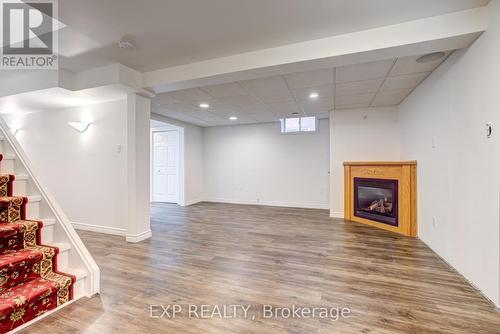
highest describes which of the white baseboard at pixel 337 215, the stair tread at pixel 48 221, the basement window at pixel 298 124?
the basement window at pixel 298 124

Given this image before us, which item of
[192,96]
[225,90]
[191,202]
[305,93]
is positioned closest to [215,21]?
[225,90]

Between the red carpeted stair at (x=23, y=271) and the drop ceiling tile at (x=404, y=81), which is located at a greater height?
the drop ceiling tile at (x=404, y=81)

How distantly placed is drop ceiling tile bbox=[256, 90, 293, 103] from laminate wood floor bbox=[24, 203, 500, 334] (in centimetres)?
234

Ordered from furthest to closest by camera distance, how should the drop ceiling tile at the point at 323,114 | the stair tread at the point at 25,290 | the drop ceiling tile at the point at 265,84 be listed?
1. the drop ceiling tile at the point at 323,114
2. the drop ceiling tile at the point at 265,84
3. the stair tread at the point at 25,290

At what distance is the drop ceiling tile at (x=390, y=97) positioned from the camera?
12.2ft

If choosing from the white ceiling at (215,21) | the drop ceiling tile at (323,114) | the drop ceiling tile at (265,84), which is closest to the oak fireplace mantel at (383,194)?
the drop ceiling tile at (323,114)

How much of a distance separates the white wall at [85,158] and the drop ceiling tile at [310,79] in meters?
2.63

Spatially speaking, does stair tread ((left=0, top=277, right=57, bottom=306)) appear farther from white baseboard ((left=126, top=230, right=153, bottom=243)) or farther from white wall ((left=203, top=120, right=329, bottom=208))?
white wall ((left=203, top=120, right=329, bottom=208))

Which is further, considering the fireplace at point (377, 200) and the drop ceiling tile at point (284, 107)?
the drop ceiling tile at point (284, 107)

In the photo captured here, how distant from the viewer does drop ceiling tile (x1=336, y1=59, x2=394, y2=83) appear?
107 inches

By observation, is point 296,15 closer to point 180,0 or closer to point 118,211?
point 180,0

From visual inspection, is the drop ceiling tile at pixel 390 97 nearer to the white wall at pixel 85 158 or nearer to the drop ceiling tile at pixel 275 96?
the drop ceiling tile at pixel 275 96

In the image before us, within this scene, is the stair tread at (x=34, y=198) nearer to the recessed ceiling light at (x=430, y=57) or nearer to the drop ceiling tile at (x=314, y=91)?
the drop ceiling tile at (x=314, y=91)

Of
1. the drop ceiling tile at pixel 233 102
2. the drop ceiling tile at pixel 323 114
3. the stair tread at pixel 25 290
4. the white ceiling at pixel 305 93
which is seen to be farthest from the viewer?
the drop ceiling tile at pixel 323 114
